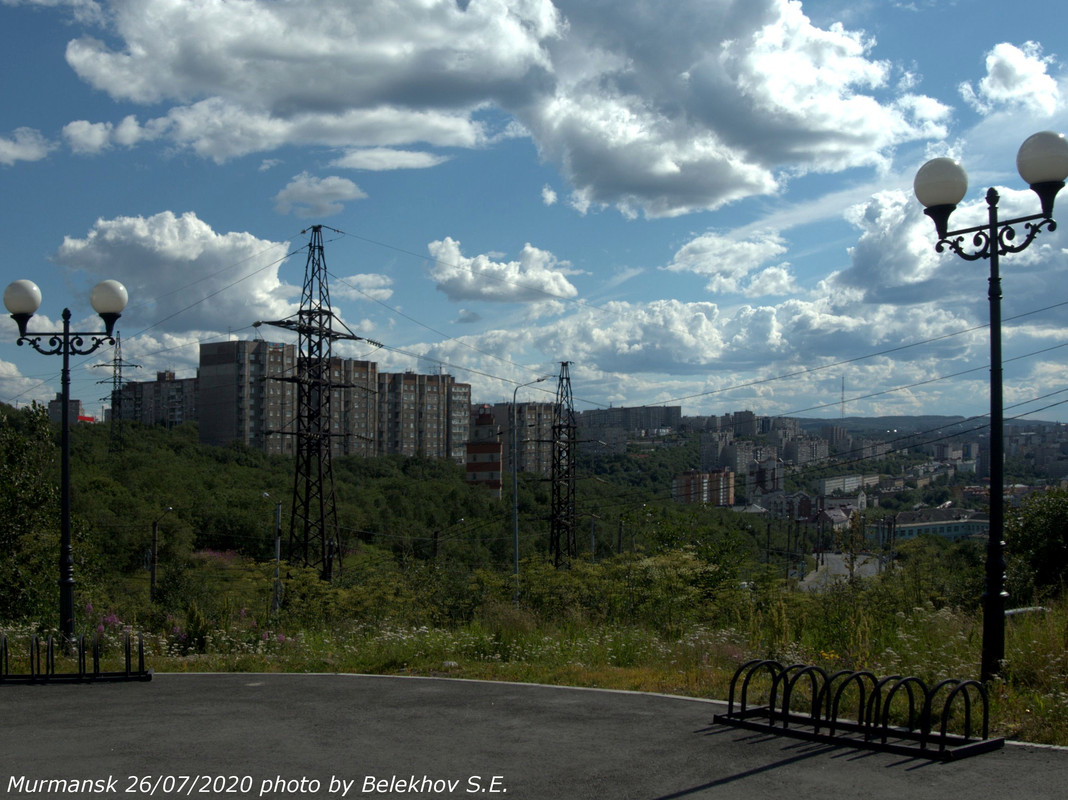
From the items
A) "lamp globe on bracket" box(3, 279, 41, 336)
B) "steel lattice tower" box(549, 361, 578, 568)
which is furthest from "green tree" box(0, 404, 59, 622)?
"steel lattice tower" box(549, 361, 578, 568)

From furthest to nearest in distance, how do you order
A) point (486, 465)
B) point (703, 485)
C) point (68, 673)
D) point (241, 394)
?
point (241, 394)
point (703, 485)
point (486, 465)
point (68, 673)

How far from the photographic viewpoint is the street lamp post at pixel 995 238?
742 centimetres

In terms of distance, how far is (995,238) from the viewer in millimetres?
7848

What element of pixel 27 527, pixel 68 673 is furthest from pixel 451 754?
pixel 27 527

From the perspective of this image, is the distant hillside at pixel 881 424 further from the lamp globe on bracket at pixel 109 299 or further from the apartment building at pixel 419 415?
the lamp globe on bracket at pixel 109 299

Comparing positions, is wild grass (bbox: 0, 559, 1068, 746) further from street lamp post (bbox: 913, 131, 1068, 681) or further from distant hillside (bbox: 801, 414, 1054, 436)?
distant hillside (bbox: 801, 414, 1054, 436)

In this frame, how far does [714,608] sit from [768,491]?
11924cm

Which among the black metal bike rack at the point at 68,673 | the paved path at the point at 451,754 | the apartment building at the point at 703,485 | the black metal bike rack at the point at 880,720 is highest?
the black metal bike rack at the point at 880,720

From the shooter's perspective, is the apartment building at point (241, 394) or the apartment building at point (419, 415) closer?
the apartment building at point (241, 394)

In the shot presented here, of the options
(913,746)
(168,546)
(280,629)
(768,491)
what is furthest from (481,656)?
(768,491)

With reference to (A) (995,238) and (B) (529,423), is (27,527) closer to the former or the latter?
(A) (995,238)

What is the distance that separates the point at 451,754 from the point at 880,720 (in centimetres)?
321

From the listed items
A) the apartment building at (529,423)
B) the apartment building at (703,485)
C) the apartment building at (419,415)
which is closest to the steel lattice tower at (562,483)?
the apartment building at (703,485)

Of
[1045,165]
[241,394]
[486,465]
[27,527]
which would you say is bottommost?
[486,465]
